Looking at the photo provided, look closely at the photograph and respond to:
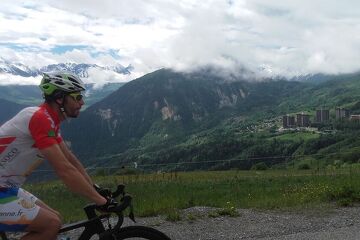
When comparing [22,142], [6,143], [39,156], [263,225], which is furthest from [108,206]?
[263,225]

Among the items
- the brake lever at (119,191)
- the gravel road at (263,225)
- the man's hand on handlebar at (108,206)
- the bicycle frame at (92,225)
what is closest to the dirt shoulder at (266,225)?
the gravel road at (263,225)

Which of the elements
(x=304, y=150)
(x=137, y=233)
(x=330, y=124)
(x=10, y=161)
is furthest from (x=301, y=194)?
(x=330, y=124)

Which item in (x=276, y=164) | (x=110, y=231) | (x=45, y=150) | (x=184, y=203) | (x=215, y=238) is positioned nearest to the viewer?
(x=45, y=150)

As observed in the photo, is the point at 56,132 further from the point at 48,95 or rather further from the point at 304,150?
the point at 304,150

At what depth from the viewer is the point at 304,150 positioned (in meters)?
138

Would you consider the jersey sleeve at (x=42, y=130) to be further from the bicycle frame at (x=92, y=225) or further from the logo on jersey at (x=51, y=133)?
the bicycle frame at (x=92, y=225)

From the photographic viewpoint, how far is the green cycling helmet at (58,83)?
4.20 meters

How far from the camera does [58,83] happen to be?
4.20m

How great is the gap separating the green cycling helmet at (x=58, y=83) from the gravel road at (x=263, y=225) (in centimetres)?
427

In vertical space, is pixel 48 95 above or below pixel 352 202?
above

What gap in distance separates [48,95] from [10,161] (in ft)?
2.11

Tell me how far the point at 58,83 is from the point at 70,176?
814 millimetres

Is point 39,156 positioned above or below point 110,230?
above

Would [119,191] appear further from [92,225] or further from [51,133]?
[51,133]
